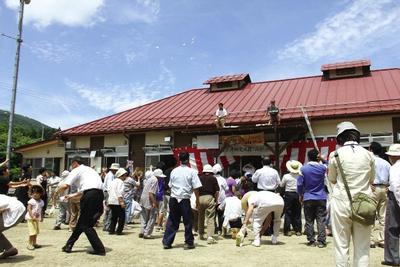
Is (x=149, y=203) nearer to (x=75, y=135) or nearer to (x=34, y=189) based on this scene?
(x=34, y=189)

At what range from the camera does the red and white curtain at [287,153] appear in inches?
500

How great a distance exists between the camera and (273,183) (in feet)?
26.5

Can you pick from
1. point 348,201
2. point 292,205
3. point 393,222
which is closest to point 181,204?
point 292,205

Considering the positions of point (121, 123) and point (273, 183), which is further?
point (121, 123)

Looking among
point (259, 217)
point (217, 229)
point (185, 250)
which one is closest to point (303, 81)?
point (217, 229)

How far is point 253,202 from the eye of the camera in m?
7.63

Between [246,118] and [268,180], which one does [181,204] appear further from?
[246,118]

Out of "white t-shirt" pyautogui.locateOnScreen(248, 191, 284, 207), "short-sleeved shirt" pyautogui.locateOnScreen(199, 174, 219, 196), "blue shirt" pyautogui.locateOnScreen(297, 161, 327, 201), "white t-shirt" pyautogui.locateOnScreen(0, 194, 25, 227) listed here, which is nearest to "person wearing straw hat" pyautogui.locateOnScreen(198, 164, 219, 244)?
"short-sleeved shirt" pyautogui.locateOnScreen(199, 174, 219, 196)

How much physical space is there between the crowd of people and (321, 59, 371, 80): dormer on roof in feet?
29.0

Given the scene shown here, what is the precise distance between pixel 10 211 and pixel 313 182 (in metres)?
Result: 5.35

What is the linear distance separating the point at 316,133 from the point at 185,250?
8230mm

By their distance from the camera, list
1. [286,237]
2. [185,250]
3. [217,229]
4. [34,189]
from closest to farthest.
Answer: [185,250]
[34,189]
[286,237]
[217,229]

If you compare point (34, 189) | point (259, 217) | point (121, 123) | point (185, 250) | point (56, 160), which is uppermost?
point (121, 123)

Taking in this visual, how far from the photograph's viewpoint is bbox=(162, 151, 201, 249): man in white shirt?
7.15 metres
